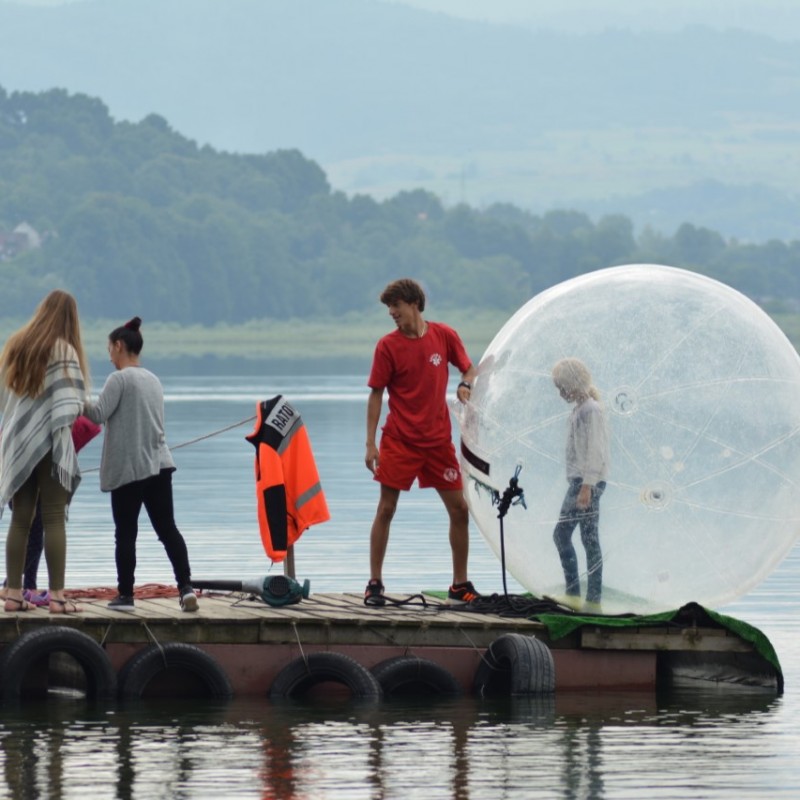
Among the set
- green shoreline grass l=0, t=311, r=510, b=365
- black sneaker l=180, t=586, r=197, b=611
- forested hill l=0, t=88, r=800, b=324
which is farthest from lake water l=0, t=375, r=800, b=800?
forested hill l=0, t=88, r=800, b=324

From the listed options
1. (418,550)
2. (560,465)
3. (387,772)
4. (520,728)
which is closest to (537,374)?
(560,465)

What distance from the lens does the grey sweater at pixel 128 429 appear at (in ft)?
39.7

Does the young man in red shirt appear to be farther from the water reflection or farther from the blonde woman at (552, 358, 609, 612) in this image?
the water reflection

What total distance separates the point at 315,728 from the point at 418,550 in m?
10.8

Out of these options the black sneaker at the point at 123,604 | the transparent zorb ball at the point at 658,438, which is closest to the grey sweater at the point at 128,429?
the black sneaker at the point at 123,604

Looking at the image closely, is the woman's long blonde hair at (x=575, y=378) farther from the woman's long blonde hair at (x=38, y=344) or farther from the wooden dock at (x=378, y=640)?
the woman's long blonde hair at (x=38, y=344)

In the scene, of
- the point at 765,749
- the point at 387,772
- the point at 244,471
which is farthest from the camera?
the point at 244,471

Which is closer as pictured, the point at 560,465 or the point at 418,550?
the point at 560,465

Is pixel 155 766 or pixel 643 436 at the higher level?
pixel 643 436

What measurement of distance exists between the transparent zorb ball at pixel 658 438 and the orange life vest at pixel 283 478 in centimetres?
107

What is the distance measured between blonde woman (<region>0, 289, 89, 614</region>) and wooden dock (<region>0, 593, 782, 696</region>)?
38cm

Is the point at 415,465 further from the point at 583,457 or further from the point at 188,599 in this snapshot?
the point at 188,599

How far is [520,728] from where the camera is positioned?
11.4 meters

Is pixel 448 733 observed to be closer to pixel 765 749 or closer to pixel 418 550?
pixel 765 749
